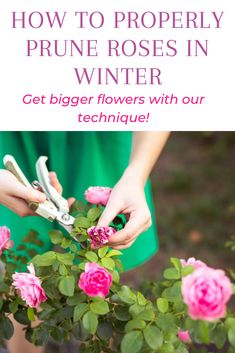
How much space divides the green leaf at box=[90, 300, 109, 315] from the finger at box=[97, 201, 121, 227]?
184mm

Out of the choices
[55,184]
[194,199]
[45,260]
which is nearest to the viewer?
[45,260]

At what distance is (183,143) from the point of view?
160 inches

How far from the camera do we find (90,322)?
3.79 ft

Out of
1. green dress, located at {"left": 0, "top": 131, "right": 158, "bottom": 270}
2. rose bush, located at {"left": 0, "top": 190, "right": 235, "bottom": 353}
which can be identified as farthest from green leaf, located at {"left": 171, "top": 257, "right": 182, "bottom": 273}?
green dress, located at {"left": 0, "top": 131, "right": 158, "bottom": 270}

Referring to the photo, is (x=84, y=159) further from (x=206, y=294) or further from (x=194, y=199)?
(x=194, y=199)

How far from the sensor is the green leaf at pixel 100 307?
1.16 meters

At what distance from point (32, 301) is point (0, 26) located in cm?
58

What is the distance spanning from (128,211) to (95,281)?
281 mm

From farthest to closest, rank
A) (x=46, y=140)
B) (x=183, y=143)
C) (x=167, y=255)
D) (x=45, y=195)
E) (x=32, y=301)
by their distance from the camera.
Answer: (x=183, y=143) < (x=167, y=255) < (x=46, y=140) < (x=45, y=195) < (x=32, y=301)

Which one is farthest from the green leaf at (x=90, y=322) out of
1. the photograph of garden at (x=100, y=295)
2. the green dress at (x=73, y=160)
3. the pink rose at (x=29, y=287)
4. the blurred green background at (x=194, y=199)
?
the blurred green background at (x=194, y=199)

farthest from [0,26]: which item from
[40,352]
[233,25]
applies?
[40,352]

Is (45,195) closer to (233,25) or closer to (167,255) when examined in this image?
(233,25)

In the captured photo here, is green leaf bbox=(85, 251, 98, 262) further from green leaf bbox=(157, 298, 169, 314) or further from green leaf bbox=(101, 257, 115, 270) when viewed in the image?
green leaf bbox=(157, 298, 169, 314)

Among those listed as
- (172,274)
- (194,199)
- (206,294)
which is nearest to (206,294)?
(206,294)
